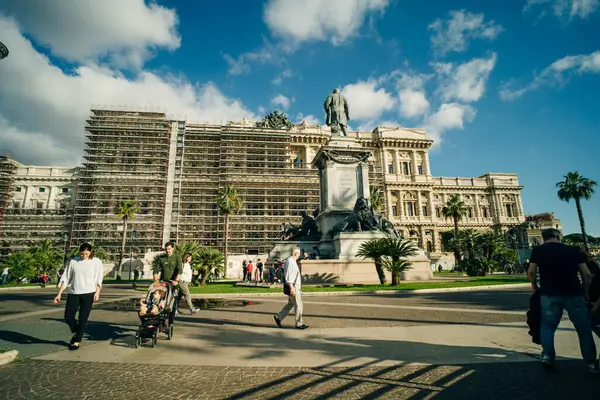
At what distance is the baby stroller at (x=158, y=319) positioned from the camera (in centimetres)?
465

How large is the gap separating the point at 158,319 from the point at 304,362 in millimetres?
2457

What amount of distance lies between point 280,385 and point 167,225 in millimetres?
45730

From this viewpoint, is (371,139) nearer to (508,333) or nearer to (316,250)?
(316,250)

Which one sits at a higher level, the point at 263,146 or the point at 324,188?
the point at 263,146

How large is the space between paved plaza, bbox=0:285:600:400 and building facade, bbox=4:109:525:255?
3928cm

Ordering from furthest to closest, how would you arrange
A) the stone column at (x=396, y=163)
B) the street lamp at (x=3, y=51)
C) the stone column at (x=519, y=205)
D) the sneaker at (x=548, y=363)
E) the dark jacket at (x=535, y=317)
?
the stone column at (x=519, y=205) < the stone column at (x=396, y=163) < the street lamp at (x=3, y=51) < the dark jacket at (x=535, y=317) < the sneaker at (x=548, y=363)

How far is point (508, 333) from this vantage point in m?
5.07

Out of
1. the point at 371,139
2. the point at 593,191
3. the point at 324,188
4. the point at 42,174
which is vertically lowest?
the point at 324,188

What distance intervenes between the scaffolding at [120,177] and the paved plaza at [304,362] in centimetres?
4270

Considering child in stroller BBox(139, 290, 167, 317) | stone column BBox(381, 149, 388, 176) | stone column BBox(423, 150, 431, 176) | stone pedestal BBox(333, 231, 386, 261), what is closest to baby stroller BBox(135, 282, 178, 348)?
child in stroller BBox(139, 290, 167, 317)

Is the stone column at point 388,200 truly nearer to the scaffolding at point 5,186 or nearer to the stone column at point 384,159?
the stone column at point 384,159

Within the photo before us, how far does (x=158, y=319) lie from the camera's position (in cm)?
477

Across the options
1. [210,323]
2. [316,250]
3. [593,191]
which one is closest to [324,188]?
[316,250]

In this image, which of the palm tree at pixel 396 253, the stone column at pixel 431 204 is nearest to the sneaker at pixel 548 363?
the palm tree at pixel 396 253
